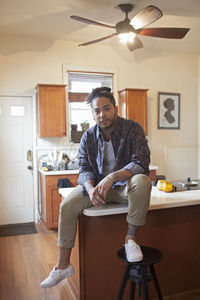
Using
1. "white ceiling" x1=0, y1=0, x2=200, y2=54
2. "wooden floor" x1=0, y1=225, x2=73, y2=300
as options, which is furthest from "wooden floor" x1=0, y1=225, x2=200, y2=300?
"white ceiling" x1=0, y1=0, x2=200, y2=54

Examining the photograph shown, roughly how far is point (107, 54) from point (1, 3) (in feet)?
6.56

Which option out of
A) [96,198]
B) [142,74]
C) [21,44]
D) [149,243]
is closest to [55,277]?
[96,198]

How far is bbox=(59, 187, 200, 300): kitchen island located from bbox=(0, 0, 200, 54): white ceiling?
2.24 meters

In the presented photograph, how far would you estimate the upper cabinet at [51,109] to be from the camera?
4.22 meters

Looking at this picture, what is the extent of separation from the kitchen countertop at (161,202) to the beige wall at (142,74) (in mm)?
2638

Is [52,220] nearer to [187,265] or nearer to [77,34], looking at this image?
[187,265]

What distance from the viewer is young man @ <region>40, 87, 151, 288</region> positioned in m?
1.81

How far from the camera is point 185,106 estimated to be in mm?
5477

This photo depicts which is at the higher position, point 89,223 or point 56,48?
point 56,48

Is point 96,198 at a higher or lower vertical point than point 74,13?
lower

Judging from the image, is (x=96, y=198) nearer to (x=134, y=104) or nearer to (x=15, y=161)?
(x=15, y=161)

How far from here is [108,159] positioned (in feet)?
6.88

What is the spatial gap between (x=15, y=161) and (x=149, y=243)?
2.90 meters

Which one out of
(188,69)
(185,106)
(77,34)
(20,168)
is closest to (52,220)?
(20,168)
